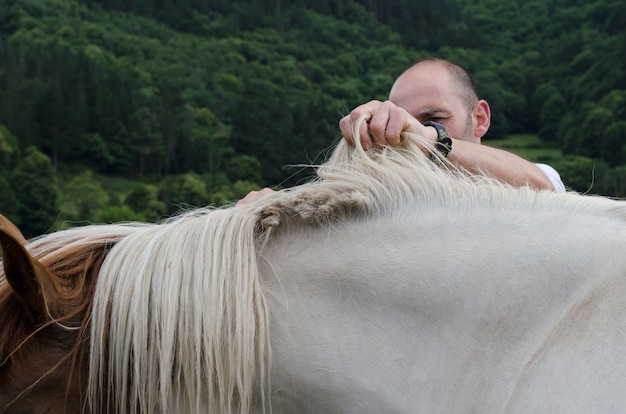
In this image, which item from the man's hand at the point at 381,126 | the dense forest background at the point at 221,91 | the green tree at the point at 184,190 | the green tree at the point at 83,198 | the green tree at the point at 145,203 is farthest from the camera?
the dense forest background at the point at 221,91

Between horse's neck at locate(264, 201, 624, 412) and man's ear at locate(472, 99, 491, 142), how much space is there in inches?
66.8

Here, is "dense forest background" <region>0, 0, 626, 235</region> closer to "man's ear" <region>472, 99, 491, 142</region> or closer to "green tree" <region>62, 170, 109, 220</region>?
"green tree" <region>62, 170, 109, 220</region>

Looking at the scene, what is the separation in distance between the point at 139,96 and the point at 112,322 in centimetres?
6569

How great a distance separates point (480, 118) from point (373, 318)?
2.06 m

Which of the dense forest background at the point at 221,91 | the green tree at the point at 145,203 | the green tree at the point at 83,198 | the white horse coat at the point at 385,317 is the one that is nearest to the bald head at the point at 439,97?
the white horse coat at the point at 385,317

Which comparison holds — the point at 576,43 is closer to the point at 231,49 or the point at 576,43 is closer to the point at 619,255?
the point at 231,49

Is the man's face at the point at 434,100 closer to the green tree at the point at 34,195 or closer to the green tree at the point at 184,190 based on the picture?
the green tree at the point at 34,195

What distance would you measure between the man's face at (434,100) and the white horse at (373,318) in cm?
138

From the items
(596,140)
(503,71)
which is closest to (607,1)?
(503,71)

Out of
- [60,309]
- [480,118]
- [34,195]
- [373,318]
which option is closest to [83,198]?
[34,195]

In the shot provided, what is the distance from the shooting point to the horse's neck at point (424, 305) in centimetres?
148

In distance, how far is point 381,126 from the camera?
183cm

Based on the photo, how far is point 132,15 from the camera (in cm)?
8025

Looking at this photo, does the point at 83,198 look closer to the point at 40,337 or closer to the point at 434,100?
the point at 434,100
